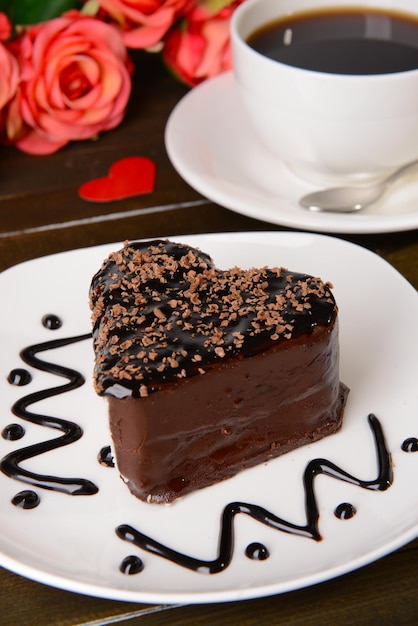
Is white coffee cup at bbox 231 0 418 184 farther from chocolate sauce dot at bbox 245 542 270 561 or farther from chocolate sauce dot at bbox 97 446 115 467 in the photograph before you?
chocolate sauce dot at bbox 245 542 270 561

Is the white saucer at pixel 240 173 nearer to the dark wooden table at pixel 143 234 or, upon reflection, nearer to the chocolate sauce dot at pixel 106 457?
the dark wooden table at pixel 143 234

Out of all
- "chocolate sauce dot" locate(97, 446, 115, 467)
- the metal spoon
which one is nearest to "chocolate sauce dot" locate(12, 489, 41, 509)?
"chocolate sauce dot" locate(97, 446, 115, 467)

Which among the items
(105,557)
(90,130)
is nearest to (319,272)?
(105,557)

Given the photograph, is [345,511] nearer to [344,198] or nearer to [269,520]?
[269,520]

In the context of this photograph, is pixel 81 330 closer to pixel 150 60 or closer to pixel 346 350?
pixel 346 350

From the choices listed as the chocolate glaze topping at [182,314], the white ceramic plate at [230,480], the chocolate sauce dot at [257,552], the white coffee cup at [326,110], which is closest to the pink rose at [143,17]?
the white coffee cup at [326,110]

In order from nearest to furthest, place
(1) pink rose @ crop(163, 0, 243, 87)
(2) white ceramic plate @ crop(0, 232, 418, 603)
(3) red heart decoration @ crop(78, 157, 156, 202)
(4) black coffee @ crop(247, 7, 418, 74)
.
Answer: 1. (2) white ceramic plate @ crop(0, 232, 418, 603)
2. (4) black coffee @ crop(247, 7, 418, 74)
3. (3) red heart decoration @ crop(78, 157, 156, 202)
4. (1) pink rose @ crop(163, 0, 243, 87)
